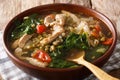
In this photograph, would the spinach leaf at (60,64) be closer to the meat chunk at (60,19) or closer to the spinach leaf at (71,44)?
the spinach leaf at (71,44)

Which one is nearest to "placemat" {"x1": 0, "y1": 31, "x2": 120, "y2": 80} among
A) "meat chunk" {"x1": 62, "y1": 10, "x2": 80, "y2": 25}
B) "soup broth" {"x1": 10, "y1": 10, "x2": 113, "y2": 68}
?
"soup broth" {"x1": 10, "y1": 10, "x2": 113, "y2": 68}

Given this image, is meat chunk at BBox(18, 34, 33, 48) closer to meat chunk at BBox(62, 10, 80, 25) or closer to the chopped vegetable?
meat chunk at BBox(62, 10, 80, 25)

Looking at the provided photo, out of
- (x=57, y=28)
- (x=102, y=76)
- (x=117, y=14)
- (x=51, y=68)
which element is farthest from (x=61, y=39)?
(x=117, y=14)

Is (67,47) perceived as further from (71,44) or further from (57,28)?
(57,28)

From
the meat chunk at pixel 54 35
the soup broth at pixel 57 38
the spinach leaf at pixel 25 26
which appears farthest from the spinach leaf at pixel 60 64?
the spinach leaf at pixel 25 26

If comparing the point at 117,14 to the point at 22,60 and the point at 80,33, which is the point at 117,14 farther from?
the point at 22,60

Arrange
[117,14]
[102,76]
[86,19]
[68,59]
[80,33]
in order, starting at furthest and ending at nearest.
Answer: [117,14] < [86,19] < [80,33] < [68,59] < [102,76]

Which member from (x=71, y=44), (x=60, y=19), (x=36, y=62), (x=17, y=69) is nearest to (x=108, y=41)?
(x=71, y=44)
